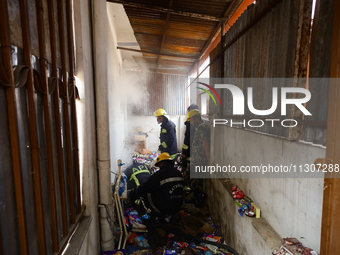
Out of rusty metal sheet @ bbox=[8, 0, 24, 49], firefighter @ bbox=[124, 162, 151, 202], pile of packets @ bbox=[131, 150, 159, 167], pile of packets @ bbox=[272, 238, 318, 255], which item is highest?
rusty metal sheet @ bbox=[8, 0, 24, 49]

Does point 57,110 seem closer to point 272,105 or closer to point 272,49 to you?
point 272,105

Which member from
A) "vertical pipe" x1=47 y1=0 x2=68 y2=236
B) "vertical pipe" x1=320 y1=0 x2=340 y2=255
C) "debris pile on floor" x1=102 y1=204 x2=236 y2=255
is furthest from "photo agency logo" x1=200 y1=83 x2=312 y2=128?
"vertical pipe" x1=47 y1=0 x2=68 y2=236

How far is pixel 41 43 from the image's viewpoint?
1.41 metres

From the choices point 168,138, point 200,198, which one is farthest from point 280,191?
point 168,138

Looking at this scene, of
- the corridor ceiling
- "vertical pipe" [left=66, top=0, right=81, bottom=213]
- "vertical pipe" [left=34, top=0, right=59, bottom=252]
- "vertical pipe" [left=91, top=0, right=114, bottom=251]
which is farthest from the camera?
the corridor ceiling

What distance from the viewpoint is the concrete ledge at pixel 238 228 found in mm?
2043

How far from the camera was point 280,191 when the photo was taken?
2.00 meters

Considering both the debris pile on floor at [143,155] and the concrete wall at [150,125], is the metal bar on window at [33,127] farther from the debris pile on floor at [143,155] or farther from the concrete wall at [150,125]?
the concrete wall at [150,125]

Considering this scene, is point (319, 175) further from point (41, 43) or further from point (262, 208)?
point (41, 43)

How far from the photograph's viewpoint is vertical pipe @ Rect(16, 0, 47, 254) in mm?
1208

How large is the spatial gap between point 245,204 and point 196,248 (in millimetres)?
1364

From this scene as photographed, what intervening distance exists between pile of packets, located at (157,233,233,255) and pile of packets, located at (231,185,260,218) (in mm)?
980

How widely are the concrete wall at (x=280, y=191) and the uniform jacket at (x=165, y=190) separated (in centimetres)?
93

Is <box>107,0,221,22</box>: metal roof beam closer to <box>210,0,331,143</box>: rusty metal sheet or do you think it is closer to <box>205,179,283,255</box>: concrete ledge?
<box>210,0,331,143</box>: rusty metal sheet
